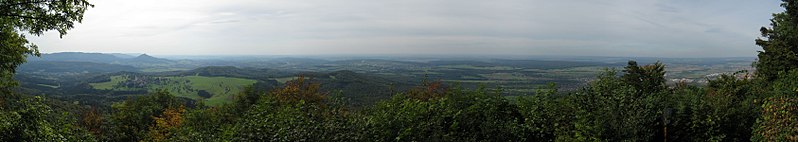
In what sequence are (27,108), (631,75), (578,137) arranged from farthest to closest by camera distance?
(631,75) < (578,137) < (27,108)

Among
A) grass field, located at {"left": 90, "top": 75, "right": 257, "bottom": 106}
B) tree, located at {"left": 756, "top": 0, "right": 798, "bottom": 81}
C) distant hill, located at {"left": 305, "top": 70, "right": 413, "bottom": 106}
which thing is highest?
tree, located at {"left": 756, "top": 0, "right": 798, "bottom": 81}

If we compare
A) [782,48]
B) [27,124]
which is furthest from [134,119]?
[782,48]

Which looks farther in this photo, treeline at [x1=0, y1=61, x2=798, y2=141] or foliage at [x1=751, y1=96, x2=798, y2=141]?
treeline at [x1=0, y1=61, x2=798, y2=141]

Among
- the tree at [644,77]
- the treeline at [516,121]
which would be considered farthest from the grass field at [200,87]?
the treeline at [516,121]

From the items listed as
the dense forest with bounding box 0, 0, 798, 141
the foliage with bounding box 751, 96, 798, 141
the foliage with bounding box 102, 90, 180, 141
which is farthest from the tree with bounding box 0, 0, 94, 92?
the foliage with bounding box 102, 90, 180, 141

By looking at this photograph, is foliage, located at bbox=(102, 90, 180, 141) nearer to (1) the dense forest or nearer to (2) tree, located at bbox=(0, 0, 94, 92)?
(1) the dense forest

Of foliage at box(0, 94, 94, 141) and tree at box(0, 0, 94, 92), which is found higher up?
tree at box(0, 0, 94, 92)

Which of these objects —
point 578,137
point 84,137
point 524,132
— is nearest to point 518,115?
point 524,132

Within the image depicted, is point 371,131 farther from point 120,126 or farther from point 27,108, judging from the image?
point 120,126
